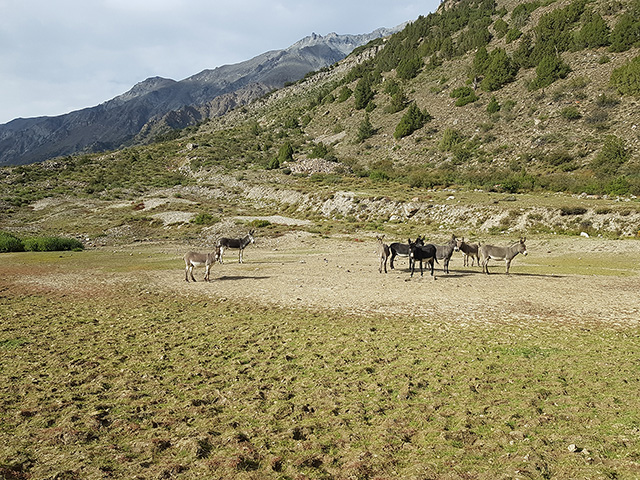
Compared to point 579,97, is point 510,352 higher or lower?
lower

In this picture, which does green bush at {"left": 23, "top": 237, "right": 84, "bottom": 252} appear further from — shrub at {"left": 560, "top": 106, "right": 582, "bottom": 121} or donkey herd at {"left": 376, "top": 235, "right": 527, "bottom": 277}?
shrub at {"left": 560, "top": 106, "right": 582, "bottom": 121}

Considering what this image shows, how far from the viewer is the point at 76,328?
1241 centimetres

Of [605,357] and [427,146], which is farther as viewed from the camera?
[427,146]

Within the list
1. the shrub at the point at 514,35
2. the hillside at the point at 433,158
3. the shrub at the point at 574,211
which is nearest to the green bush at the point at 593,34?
the hillside at the point at 433,158

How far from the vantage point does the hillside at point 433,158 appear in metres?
45.5

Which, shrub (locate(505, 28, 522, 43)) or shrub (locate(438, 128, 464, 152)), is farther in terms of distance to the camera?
shrub (locate(505, 28, 522, 43))

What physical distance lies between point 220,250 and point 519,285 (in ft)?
57.0

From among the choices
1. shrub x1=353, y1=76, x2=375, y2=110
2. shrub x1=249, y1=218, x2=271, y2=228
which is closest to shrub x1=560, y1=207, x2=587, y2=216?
shrub x1=249, y1=218, x2=271, y2=228

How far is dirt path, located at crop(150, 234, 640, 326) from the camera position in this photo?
13.7m

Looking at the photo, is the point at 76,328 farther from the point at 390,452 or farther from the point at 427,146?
the point at 427,146

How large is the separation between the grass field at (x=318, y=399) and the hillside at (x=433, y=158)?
1178 inches

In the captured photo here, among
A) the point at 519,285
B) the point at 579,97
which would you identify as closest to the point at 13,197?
the point at 519,285

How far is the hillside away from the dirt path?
654 inches

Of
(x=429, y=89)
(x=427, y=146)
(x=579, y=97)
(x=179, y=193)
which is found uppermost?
(x=429, y=89)
